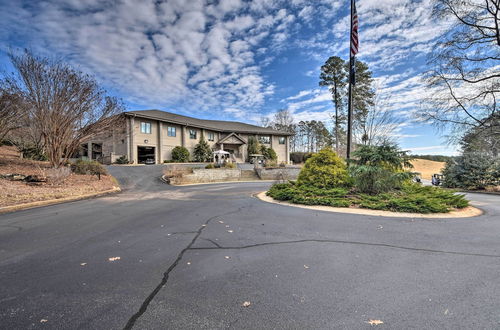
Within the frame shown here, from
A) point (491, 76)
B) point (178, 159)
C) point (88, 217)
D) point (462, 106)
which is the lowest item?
point (88, 217)

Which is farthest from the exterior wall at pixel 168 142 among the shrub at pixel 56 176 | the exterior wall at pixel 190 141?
the shrub at pixel 56 176

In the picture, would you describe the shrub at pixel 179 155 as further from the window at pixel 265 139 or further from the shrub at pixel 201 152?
the window at pixel 265 139

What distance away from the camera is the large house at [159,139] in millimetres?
25578

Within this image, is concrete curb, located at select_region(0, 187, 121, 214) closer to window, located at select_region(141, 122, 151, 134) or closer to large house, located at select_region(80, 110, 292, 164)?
large house, located at select_region(80, 110, 292, 164)

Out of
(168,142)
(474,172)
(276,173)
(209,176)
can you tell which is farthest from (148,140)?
(474,172)

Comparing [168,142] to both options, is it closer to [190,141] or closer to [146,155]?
[146,155]

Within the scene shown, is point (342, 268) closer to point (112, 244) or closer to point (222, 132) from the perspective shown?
point (112, 244)

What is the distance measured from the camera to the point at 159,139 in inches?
1112

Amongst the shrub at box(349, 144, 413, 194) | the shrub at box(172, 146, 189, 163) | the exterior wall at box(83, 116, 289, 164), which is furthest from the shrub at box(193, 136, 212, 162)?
the shrub at box(349, 144, 413, 194)

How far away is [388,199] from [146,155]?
27.7m

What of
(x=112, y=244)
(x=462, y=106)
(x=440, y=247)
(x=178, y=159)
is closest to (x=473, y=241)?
(x=440, y=247)

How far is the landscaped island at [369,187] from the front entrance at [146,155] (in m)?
23.1

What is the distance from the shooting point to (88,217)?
245 inches

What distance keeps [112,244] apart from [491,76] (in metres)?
20.6
